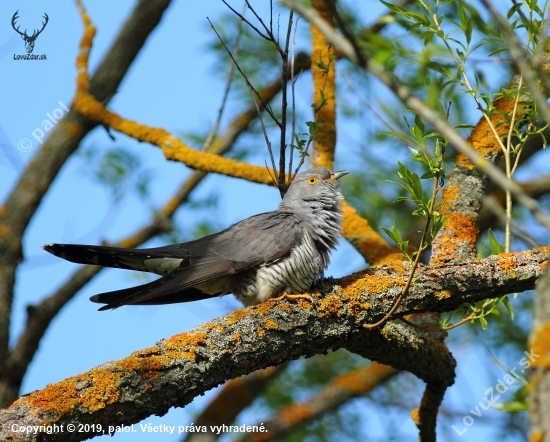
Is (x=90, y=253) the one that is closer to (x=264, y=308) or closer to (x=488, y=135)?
(x=264, y=308)

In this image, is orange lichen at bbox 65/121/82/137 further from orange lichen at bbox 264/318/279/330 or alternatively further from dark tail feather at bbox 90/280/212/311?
orange lichen at bbox 264/318/279/330

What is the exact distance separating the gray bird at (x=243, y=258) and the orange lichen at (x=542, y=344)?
260 centimetres

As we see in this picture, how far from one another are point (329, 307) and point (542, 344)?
2.14 metres

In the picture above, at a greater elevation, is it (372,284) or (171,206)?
(171,206)

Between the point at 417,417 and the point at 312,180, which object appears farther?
the point at 312,180

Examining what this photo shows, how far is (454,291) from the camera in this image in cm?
371

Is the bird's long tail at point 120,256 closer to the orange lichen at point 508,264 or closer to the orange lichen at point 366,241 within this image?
the orange lichen at point 366,241

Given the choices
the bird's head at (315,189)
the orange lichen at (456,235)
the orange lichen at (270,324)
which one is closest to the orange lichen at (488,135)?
the orange lichen at (456,235)

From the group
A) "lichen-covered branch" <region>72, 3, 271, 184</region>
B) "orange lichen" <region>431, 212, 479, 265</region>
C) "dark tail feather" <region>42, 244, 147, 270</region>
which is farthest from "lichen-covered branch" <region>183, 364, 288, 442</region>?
"orange lichen" <region>431, 212, 479, 265</region>

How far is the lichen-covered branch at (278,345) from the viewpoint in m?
2.75

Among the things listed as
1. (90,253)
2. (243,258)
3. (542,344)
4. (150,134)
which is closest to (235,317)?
(243,258)

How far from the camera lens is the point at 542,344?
1514mm

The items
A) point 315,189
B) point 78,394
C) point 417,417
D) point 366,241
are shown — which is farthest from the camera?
point 315,189

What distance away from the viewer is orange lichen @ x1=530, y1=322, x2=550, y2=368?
1506 mm
